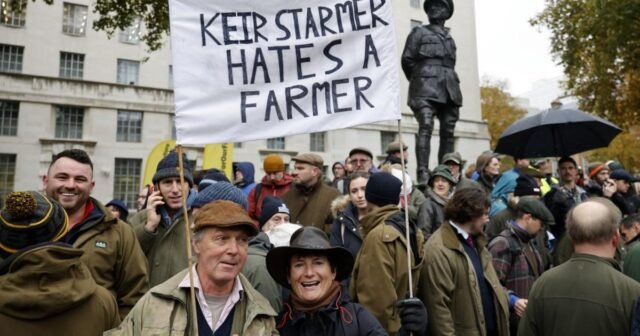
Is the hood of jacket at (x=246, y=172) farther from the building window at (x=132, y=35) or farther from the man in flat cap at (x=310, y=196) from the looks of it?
the building window at (x=132, y=35)

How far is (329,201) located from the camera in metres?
6.08

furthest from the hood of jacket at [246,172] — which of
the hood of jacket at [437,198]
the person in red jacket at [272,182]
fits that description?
the hood of jacket at [437,198]

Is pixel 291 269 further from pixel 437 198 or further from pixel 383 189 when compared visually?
pixel 437 198

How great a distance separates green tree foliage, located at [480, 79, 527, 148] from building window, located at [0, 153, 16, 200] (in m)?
36.9

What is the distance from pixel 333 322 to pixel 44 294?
1.31 m

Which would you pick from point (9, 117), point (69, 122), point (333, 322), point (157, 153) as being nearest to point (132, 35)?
point (69, 122)

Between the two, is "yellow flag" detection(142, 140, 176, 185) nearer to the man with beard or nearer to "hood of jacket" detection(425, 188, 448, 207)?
"hood of jacket" detection(425, 188, 448, 207)

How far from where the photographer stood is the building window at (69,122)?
28.9 m

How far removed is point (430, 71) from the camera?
9.23 m

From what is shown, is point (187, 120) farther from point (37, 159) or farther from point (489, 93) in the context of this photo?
point (489, 93)

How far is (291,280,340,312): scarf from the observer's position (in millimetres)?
2617

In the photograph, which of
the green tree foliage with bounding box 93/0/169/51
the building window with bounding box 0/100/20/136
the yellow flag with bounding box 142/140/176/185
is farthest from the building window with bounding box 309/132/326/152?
the yellow flag with bounding box 142/140/176/185

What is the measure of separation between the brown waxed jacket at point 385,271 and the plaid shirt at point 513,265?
1037 mm

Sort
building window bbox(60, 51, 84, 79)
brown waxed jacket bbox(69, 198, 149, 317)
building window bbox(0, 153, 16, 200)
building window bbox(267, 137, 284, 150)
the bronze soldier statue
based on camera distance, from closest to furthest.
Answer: brown waxed jacket bbox(69, 198, 149, 317), the bronze soldier statue, building window bbox(0, 153, 16, 200), building window bbox(60, 51, 84, 79), building window bbox(267, 137, 284, 150)
